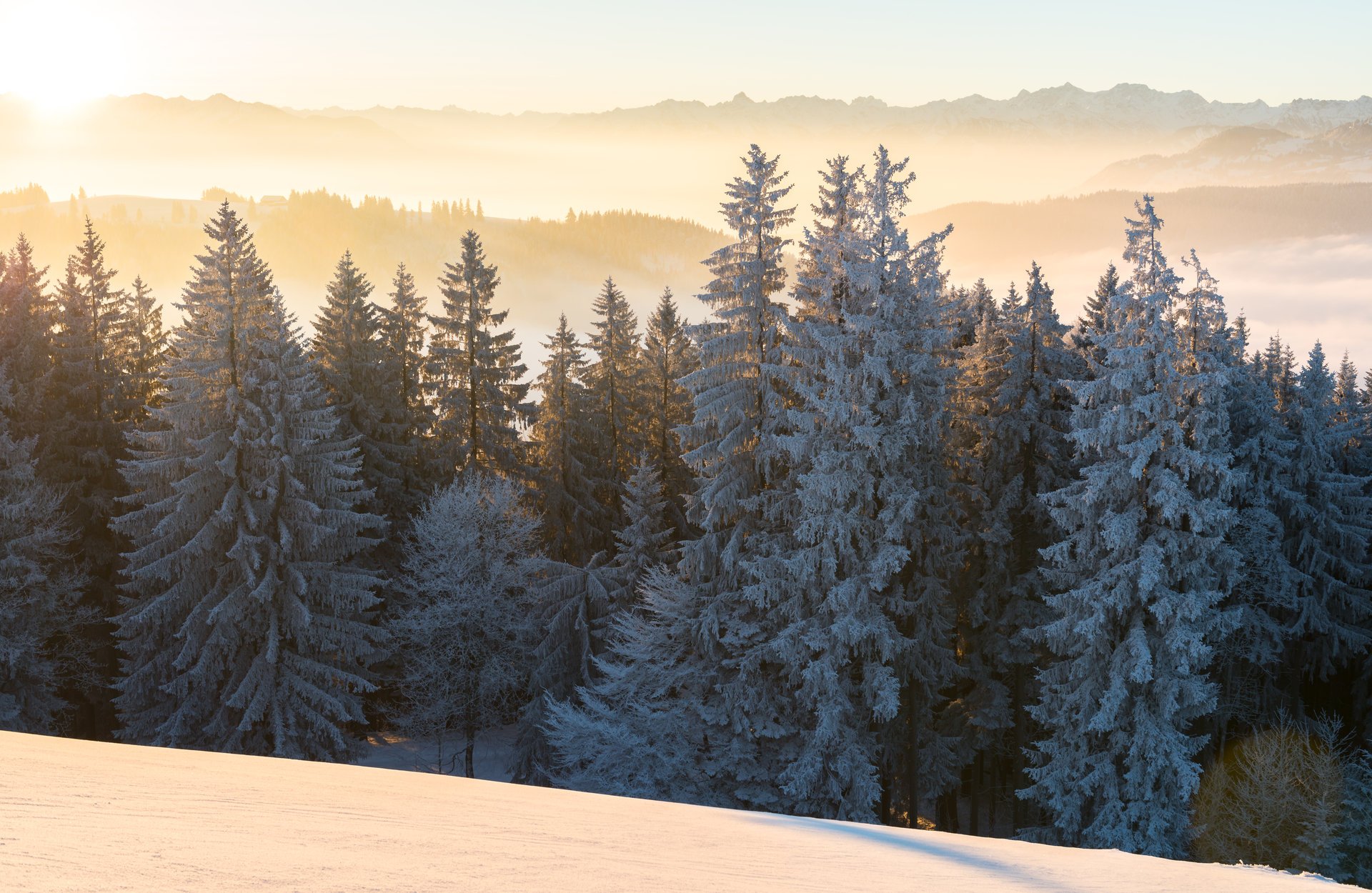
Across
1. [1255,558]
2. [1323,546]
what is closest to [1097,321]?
[1255,558]

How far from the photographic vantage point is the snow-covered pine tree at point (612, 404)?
41438mm

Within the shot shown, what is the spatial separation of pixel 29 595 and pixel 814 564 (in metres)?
21.3

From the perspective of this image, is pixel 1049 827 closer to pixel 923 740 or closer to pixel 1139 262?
pixel 923 740

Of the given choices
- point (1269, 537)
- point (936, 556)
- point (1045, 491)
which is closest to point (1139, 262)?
point (1045, 491)

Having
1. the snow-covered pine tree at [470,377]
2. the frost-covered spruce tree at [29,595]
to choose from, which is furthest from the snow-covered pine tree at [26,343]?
the snow-covered pine tree at [470,377]

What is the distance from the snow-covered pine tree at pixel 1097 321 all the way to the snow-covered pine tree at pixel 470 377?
2104 centimetres

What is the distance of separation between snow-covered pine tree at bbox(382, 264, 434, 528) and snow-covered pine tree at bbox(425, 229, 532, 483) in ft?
3.46

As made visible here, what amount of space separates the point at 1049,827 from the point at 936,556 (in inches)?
285

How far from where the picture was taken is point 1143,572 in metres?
21.3

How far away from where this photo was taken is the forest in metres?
22.1

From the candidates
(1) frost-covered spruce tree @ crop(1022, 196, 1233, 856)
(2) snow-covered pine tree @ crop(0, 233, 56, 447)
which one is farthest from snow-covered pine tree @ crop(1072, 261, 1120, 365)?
(2) snow-covered pine tree @ crop(0, 233, 56, 447)

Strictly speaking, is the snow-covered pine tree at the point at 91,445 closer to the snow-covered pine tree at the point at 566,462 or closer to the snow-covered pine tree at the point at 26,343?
the snow-covered pine tree at the point at 26,343

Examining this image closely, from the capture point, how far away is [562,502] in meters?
39.0

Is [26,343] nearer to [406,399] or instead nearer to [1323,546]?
[406,399]
